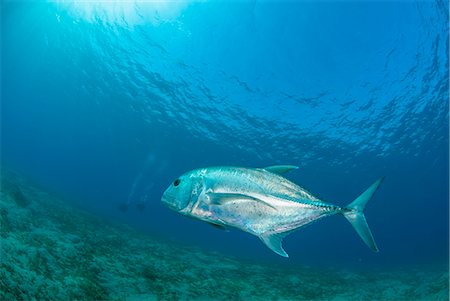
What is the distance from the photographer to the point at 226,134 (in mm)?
30359

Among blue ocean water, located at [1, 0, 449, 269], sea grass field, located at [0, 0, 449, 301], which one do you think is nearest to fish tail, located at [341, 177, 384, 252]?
sea grass field, located at [0, 0, 449, 301]

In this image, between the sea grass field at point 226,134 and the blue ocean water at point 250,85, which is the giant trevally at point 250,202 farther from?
the blue ocean water at point 250,85

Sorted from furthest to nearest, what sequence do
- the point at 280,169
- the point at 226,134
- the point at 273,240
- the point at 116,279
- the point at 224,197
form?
the point at 226,134 → the point at 116,279 → the point at 280,169 → the point at 273,240 → the point at 224,197

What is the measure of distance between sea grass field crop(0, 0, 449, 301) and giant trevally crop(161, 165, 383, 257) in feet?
0.04

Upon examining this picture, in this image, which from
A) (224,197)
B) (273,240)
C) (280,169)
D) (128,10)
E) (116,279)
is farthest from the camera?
(128,10)

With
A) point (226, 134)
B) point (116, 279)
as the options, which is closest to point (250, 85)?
point (226, 134)

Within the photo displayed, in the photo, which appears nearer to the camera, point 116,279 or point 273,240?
point 273,240

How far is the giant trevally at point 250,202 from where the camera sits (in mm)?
2295

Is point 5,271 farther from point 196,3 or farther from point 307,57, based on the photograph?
point 307,57

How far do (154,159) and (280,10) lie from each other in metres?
39.9

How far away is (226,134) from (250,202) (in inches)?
1108

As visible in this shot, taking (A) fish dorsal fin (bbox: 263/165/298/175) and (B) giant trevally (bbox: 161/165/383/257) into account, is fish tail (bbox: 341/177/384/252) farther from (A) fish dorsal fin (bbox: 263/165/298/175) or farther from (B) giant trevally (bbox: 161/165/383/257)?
(A) fish dorsal fin (bbox: 263/165/298/175)

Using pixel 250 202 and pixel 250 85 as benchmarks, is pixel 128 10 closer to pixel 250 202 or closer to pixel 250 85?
pixel 250 85

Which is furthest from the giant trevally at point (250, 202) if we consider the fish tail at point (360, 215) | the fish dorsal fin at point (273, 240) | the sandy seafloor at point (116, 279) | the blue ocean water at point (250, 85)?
the blue ocean water at point (250, 85)
